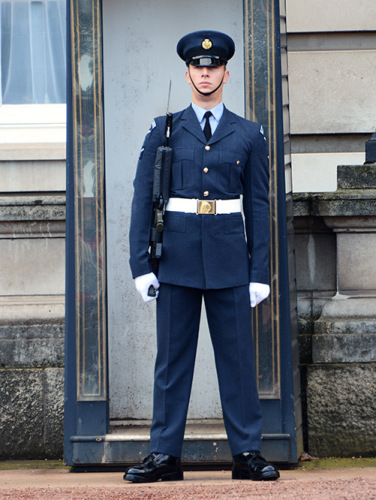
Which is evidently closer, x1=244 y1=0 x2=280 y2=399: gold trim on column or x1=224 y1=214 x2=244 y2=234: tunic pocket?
x1=224 y1=214 x2=244 y2=234: tunic pocket

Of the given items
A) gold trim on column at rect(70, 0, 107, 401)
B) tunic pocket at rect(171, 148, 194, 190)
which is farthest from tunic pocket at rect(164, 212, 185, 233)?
gold trim on column at rect(70, 0, 107, 401)

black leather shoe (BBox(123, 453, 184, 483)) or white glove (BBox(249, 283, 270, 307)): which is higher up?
white glove (BBox(249, 283, 270, 307))

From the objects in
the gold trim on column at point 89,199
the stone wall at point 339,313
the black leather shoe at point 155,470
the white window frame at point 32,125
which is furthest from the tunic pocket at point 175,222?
the white window frame at point 32,125

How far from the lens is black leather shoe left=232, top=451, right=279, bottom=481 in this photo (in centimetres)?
384

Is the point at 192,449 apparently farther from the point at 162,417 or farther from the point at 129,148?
the point at 129,148

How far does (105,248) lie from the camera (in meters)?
4.27

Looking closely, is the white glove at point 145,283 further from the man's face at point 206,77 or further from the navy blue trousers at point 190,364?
the man's face at point 206,77

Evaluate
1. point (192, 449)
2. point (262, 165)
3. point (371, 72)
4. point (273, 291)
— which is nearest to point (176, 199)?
point (262, 165)

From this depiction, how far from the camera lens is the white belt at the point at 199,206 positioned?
3879 millimetres

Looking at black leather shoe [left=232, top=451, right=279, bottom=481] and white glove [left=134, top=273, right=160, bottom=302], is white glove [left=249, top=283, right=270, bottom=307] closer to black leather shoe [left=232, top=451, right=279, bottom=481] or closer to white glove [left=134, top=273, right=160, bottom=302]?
white glove [left=134, top=273, right=160, bottom=302]

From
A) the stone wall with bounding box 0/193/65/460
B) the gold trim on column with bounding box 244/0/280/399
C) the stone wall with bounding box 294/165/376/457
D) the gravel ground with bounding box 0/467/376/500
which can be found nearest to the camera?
the gravel ground with bounding box 0/467/376/500

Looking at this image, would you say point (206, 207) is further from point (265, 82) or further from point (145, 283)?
point (265, 82)

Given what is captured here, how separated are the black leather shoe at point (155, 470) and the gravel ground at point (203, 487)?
49mm

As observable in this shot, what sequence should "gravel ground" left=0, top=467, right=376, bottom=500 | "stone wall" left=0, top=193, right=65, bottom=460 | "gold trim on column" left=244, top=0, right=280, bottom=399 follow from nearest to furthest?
"gravel ground" left=0, top=467, right=376, bottom=500 < "gold trim on column" left=244, top=0, right=280, bottom=399 < "stone wall" left=0, top=193, right=65, bottom=460
